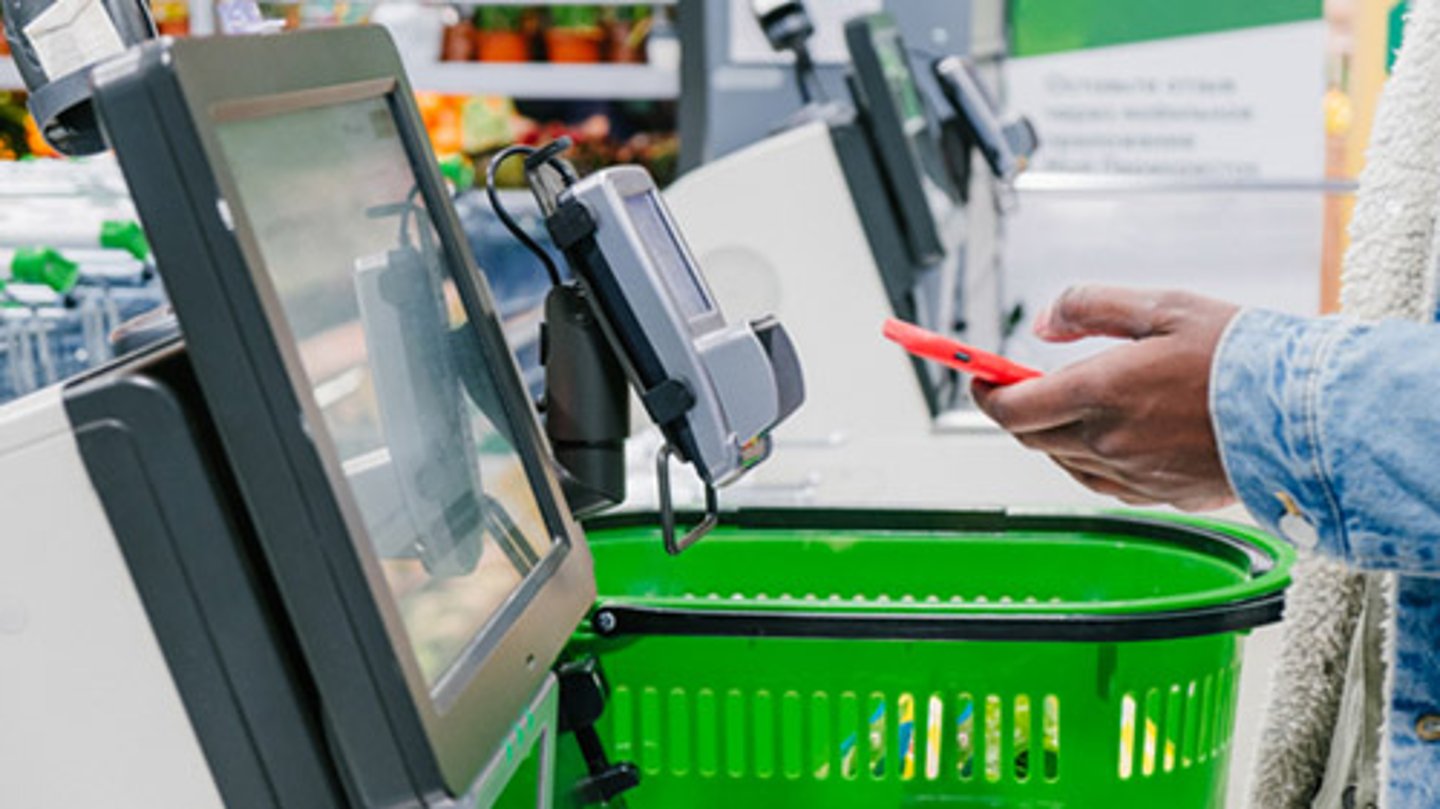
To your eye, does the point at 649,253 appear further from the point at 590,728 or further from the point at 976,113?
the point at 976,113

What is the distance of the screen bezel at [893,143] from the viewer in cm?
285

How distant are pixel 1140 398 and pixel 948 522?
520 mm

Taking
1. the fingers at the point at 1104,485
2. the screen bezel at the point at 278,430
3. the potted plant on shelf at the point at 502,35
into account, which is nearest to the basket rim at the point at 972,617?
the fingers at the point at 1104,485

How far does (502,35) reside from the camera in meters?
5.77

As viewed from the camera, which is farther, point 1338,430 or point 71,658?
point 1338,430

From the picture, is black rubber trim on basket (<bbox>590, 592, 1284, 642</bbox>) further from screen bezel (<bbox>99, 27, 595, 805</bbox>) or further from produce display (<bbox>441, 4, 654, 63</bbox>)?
produce display (<bbox>441, 4, 654, 63</bbox>)

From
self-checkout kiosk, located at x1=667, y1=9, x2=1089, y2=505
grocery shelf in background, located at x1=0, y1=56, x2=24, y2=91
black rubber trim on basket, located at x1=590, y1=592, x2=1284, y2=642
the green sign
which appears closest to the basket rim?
black rubber trim on basket, located at x1=590, y1=592, x2=1284, y2=642

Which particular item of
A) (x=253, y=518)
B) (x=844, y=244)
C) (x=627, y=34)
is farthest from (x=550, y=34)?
(x=253, y=518)

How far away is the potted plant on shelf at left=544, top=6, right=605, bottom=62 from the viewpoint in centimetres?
569

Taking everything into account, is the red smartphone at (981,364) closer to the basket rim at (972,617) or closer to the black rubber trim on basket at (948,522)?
the basket rim at (972,617)

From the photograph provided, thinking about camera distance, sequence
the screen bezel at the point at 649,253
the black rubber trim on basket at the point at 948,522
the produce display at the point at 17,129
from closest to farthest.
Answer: the screen bezel at the point at 649,253, the black rubber trim on basket at the point at 948,522, the produce display at the point at 17,129

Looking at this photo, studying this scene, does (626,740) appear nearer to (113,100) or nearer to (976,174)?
(113,100)

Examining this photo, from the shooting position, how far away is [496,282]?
324 cm

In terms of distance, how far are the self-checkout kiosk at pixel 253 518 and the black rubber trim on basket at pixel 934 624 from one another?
28cm
